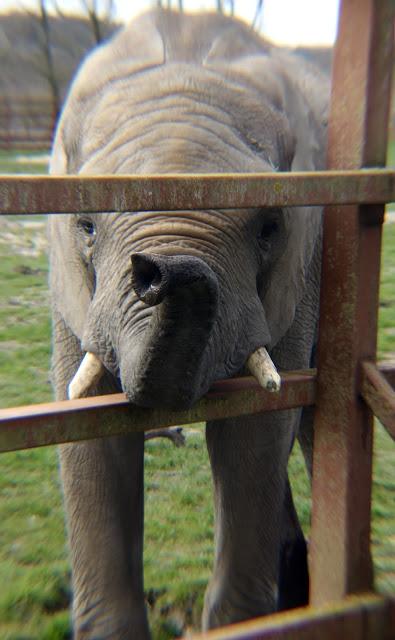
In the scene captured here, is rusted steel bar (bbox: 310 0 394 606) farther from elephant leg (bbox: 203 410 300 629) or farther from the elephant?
elephant leg (bbox: 203 410 300 629)

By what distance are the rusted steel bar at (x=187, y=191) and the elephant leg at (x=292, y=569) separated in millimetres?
1524

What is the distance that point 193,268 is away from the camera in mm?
1333

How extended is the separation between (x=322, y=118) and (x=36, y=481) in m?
1.64

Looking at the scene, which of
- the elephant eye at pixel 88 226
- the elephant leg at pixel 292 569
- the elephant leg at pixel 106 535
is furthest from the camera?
the elephant leg at pixel 292 569

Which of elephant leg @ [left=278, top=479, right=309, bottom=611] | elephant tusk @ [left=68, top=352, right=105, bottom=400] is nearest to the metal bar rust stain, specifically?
elephant tusk @ [left=68, top=352, right=105, bottom=400]

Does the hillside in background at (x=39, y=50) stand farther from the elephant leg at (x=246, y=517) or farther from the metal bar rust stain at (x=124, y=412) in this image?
the metal bar rust stain at (x=124, y=412)

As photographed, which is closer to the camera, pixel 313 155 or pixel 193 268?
pixel 193 268

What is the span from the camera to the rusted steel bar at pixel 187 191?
1.29 meters

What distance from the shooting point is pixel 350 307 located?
172 centimetres


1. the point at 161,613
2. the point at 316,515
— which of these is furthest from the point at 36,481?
the point at 316,515

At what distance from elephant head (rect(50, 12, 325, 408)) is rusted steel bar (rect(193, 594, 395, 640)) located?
1.21ft

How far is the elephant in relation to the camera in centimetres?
163

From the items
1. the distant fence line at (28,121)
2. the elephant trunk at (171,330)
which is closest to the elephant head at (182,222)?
the elephant trunk at (171,330)

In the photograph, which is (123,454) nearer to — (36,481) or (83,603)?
(83,603)
